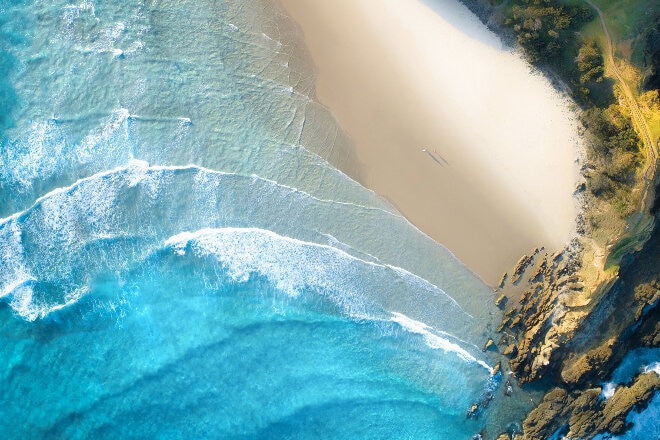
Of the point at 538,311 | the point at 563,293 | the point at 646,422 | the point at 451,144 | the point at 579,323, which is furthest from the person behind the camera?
the point at 646,422

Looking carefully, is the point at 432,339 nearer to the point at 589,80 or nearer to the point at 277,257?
the point at 277,257

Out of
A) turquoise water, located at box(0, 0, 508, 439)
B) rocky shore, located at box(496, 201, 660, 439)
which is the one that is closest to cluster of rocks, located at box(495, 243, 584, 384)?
rocky shore, located at box(496, 201, 660, 439)

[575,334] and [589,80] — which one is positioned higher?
[589,80]

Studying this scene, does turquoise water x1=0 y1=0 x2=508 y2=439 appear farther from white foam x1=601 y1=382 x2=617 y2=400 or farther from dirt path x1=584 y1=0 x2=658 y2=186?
dirt path x1=584 y1=0 x2=658 y2=186

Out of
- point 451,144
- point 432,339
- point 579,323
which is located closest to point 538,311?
point 579,323

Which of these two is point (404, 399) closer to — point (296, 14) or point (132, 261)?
point (132, 261)

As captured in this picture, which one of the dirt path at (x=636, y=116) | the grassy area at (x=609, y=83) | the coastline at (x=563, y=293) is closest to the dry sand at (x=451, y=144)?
the coastline at (x=563, y=293)

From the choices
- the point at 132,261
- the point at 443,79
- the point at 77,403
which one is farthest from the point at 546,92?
the point at 77,403

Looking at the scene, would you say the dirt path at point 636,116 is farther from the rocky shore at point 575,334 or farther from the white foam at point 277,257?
the white foam at point 277,257
